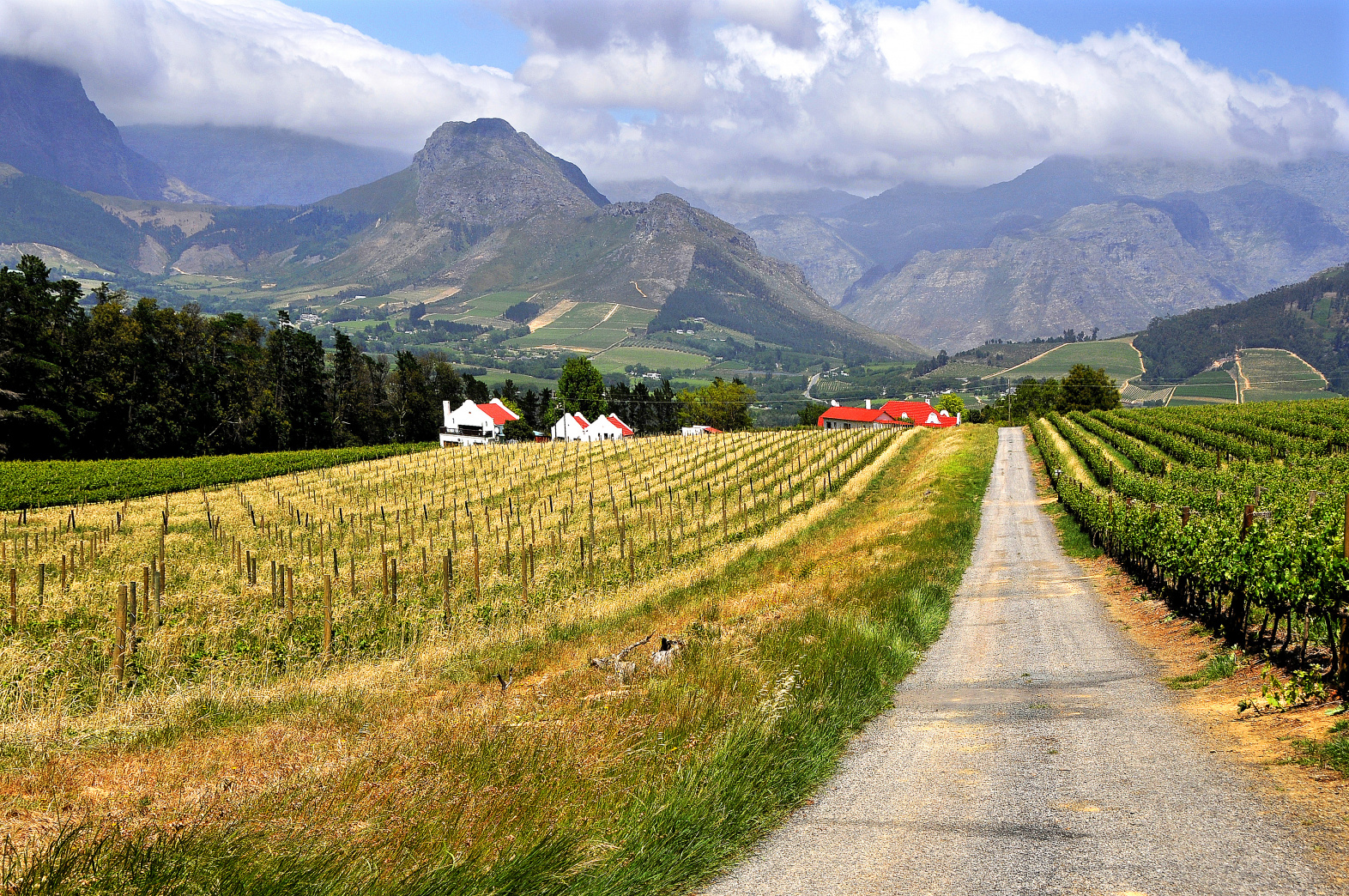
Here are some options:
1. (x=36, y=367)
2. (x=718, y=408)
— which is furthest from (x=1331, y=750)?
(x=718, y=408)

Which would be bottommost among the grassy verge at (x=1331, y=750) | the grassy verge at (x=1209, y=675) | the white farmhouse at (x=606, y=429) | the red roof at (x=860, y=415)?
the white farmhouse at (x=606, y=429)

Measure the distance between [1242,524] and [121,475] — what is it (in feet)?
235

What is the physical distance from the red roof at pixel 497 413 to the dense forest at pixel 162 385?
32.0 feet

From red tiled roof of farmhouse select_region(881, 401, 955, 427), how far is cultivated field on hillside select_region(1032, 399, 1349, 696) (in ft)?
300

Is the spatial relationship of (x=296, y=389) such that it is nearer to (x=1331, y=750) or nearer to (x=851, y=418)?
(x=851, y=418)

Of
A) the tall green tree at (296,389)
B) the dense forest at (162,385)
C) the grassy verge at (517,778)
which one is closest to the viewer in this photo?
the grassy verge at (517,778)

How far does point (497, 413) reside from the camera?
143 m

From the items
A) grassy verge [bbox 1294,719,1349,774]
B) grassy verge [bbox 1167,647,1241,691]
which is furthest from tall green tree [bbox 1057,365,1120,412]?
grassy verge [bbox 1294,719,1349,774]

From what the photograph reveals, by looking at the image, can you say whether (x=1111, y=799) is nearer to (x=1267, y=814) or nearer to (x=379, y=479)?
(x=1267, y=814)

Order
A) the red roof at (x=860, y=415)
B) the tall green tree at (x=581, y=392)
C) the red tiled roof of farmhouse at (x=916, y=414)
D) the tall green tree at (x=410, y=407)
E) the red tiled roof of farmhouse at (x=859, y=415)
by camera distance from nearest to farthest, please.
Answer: the tall green tree at (x=410, y=407) → the red tiled roof of farmhouse at (x=916, y=414) → the tall green tree at (x=581, y=392) → the red roof at (x=860, y=415) → the red tiled roof of farmhouse at (x=859, y=415)

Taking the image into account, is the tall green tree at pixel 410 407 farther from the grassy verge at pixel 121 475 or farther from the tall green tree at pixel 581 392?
the grassy verge at pixel 121 475

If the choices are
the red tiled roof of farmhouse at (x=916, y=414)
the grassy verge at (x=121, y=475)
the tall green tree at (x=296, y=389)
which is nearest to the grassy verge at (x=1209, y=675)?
the grassy verge at (x=121, y=475)

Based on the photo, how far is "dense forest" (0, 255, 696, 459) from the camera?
76438mm

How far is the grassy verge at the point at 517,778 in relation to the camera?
19.7 ft
